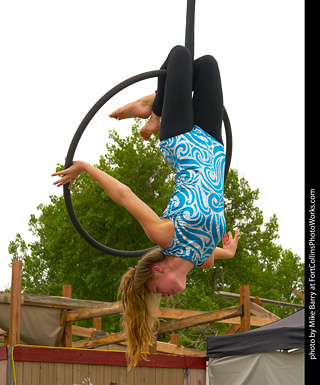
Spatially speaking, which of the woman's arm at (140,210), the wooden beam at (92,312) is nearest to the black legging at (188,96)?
the woman's arm at (140,210)

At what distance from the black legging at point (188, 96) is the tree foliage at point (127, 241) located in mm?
15528

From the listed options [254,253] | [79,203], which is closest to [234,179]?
[254,253]

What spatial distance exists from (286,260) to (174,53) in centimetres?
2495

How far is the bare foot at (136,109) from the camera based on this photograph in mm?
5023

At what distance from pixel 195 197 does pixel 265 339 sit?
14.5ft

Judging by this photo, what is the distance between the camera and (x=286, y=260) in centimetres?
2877

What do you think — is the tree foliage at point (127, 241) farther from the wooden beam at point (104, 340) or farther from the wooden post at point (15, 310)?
the wooden post at point (15, 310)

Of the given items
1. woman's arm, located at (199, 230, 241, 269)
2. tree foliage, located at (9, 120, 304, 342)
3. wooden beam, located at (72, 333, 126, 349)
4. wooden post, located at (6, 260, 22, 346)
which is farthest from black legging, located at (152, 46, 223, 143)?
tree foliage, located at (9, 120, 304, 342)

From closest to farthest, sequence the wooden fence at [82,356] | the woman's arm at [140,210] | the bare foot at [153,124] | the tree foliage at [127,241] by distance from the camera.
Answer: the woman's arm at [140,210]
the bare foot at [153,124]
the wooden fence at [82,356]
the tree foliage at [127,241]

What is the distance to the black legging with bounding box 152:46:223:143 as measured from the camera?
466 cm

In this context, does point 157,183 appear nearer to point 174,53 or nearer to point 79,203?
point 79,203

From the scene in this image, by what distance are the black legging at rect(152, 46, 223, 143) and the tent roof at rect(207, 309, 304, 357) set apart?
12.4 feet

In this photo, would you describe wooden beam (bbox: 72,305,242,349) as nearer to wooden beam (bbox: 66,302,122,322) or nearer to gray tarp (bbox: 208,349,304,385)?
wooden beam (bbox: 66,302,122,322)

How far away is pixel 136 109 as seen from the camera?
5055 millimetres
